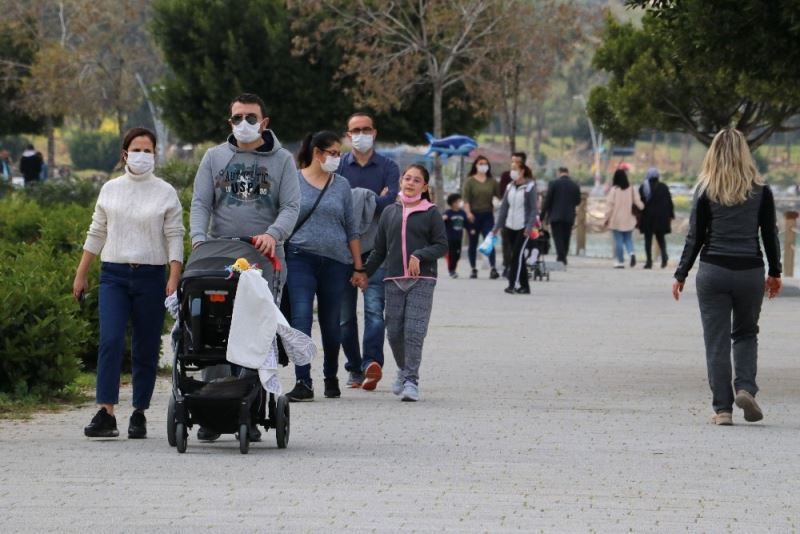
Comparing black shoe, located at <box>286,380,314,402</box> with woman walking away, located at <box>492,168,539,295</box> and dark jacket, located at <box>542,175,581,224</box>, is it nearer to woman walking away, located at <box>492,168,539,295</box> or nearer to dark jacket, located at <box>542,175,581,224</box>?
woman walking away, located at <box>492,168,539,295</box>

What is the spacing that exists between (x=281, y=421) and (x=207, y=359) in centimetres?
52

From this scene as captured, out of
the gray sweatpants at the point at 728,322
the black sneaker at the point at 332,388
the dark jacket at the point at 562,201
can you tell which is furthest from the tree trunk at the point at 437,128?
the gray sweatpants at the point at 728,322

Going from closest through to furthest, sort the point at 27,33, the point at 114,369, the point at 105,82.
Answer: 1. the point at 114,369
2. the point at 27,33
3. the point at 105,82

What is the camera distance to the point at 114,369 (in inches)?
367

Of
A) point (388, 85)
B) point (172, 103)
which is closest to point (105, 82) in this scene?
point (172, 103)

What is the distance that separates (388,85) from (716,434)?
3380cm

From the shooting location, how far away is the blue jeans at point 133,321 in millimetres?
9250

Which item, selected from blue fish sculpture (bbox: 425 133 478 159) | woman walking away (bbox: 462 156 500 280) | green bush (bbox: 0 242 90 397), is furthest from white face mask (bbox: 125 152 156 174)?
blue fish sculpture (bbox: 425 133 478 159)

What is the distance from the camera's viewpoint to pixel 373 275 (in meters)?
12.2

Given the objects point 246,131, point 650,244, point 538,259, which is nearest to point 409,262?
point 246,131

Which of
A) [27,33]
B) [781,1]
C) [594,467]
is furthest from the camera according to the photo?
[27,33]

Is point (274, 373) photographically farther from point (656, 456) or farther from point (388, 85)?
point (388, 85)

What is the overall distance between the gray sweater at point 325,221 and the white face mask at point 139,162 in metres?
2.02

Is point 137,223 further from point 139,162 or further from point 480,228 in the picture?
point 480,228
